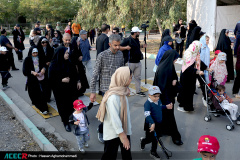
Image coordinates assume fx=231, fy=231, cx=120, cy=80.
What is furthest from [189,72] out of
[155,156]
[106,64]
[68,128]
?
[68,128]

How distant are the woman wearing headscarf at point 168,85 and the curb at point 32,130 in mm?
2150

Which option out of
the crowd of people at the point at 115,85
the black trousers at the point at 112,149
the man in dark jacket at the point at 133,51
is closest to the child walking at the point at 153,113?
the crowd of people at the point at 115,85

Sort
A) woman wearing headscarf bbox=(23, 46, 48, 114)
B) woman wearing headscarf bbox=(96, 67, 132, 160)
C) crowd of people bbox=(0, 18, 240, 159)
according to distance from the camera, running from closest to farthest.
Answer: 1. woman wearing headscarf bbox=(96, 67, 132, 160)
2. crowd of people bbox=(0, 18, 240, 159)
3. woman wearing headscarf bbox=(23, 46, 48, 114)

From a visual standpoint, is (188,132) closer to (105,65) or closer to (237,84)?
(105,65)

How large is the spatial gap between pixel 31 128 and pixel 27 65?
63.3 inches

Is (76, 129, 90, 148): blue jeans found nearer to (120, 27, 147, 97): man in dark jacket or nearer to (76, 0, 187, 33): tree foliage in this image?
(120, 27, 147, 97): man in dark jacket

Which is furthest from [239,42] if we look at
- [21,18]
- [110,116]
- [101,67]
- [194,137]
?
[21,18]

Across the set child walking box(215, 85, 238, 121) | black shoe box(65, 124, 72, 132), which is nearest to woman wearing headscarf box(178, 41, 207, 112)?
child walking box(215, 85, 238, 121)

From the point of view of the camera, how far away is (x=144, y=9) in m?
14.7

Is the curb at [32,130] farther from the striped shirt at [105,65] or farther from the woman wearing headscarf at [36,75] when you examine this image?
the striped shirt at [105,65]

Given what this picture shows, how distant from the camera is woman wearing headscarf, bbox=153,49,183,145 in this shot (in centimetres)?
423

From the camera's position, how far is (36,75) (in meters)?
5.71

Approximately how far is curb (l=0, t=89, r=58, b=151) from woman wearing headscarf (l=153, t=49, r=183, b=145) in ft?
7.05

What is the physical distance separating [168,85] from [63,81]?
2.17 meters
